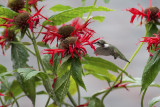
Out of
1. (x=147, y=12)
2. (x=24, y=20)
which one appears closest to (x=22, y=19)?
(x=24, y=20)

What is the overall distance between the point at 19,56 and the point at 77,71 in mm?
195

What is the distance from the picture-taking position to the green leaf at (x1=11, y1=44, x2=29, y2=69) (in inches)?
25.3

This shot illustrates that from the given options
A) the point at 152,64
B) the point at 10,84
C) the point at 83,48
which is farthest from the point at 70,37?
the point at 10,84

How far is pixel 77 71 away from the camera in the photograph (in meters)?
0.49

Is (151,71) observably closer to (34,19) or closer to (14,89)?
(34,19)

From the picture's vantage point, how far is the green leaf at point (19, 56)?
64cm

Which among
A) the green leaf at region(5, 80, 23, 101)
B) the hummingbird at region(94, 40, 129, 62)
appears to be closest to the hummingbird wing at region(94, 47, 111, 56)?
the hummingbird at region(94, 40, 129, 62)

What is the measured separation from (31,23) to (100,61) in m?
0.14

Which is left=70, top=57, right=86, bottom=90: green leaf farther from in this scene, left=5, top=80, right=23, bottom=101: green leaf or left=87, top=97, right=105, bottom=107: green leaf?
left=5, top=80, right=23, bottom=101: green leaf

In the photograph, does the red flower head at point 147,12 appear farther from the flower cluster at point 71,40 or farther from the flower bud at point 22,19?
the flower bud at point 22,19

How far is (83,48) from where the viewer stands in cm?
52

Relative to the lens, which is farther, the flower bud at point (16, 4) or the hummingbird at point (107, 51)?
the flower bud at point (16, 4)

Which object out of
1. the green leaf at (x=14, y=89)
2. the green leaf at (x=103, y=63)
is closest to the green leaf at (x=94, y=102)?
the green leaf at (x=103, y=63)

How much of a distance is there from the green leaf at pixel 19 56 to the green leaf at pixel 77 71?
17 centimetres
